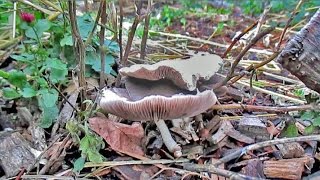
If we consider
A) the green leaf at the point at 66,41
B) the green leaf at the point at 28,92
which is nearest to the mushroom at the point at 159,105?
the green leaf at the point at 28,92

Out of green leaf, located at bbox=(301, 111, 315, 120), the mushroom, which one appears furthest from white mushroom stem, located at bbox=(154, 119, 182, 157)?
green leaf, located at bbox=(301, 111, 315, 120)


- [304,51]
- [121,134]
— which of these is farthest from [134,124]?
[304,51]

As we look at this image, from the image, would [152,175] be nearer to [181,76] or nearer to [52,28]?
[181,76]

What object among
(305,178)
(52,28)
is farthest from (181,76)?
(52,28)

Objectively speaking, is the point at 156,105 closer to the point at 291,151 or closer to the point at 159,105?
the point at 159,105

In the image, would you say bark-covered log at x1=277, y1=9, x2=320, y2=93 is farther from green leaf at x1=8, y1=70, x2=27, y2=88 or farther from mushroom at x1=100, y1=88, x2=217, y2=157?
green leaf at x1=8, y1=70, x2=27, y2=88

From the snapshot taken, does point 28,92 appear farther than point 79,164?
Yes
